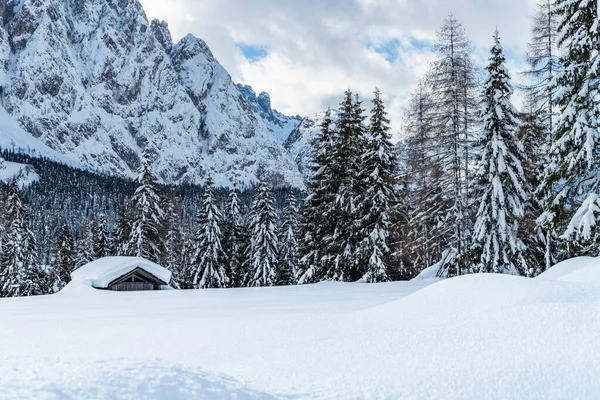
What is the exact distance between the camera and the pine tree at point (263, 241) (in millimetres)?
37000

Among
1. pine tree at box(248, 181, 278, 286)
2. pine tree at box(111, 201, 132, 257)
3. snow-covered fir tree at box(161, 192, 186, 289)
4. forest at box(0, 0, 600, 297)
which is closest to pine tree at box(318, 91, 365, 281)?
forest at box(0, 0, 600, 297)

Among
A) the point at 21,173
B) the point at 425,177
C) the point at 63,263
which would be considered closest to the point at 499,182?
the point at 425,177

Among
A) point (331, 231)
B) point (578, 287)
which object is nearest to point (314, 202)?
point (331, 231)

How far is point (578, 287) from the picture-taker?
834cm

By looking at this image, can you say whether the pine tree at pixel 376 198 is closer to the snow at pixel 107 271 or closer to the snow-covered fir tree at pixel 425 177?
the snow-covered fir tree at pixel 425 177

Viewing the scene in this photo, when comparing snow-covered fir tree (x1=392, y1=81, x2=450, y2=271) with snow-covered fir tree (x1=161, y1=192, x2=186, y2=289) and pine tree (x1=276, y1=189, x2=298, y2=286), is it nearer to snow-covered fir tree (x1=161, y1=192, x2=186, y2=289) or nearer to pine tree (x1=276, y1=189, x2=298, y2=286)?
pine tree (x1=276, y1=189, x2=298, y2=286)

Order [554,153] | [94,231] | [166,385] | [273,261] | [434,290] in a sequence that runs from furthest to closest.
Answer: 1. [94,231]
2. [273,261]
3. [554,153]
4. [434,290]
5. [166,385]

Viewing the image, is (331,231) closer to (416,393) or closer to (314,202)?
(314,202)

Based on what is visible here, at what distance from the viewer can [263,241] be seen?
37.5 m

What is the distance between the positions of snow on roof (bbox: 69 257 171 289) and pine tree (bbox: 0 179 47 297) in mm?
17146

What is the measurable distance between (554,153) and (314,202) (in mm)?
15692

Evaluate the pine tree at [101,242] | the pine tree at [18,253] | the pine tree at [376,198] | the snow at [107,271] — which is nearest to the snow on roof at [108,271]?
the snow at [107,271]

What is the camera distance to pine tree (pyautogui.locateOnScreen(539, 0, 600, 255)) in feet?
45.1

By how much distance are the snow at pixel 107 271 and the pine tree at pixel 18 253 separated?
56.3 feet
